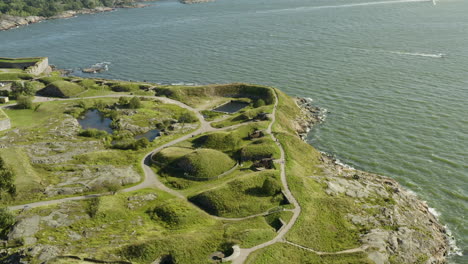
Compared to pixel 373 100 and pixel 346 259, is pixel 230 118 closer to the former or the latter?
pixel 373 100

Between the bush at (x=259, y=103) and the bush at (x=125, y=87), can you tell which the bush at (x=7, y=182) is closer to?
the bush at (x=259, y=103)

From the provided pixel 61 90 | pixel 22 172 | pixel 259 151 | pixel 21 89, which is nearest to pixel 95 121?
pixel 61 90

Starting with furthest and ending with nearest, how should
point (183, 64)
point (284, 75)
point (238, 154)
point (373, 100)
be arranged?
point (183, 64) → point (284, 75) → point (373, 100) → point (238, 154)

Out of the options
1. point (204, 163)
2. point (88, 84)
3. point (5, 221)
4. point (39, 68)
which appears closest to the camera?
point (5, 221)

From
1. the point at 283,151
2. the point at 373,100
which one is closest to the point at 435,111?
the point at 373,100

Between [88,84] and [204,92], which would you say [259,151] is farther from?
[88,84]

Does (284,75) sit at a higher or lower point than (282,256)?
higher
